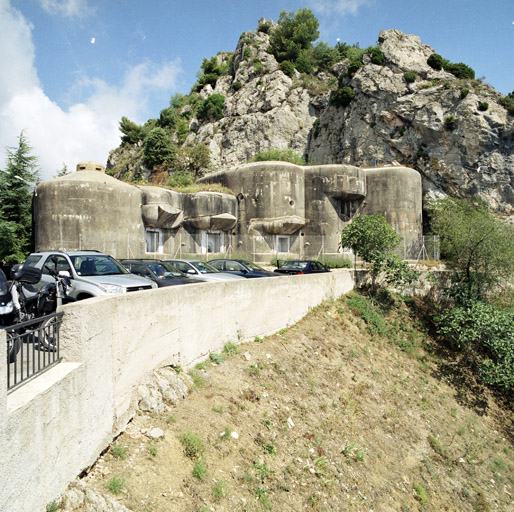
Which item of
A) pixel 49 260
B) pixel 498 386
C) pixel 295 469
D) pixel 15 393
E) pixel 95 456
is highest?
pixel 49 260

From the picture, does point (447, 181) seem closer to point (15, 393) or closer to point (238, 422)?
point (238, 422)

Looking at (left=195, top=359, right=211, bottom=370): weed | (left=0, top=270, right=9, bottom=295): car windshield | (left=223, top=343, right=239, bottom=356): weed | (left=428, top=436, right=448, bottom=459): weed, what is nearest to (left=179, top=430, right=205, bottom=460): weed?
(left=195, top=359, right=211, bottom=370): weed

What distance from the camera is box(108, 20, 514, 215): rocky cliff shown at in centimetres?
2791

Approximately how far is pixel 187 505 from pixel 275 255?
22287 mm

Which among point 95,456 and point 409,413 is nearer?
point 95,456

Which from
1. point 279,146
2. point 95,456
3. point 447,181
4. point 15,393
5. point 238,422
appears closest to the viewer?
point 15,393

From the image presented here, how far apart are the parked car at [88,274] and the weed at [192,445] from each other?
129 inches

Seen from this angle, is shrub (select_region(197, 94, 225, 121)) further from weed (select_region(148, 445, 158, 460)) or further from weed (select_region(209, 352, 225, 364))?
weed (select_region(148, 445, 158, 460))

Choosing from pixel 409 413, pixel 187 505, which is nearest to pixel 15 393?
pixel 187 505

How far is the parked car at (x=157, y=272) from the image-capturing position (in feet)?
35.0

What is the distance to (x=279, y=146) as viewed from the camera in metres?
45.5

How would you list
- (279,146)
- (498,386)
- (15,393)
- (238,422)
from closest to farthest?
(15,393)
(238,422)
(498,386)
(279,146)

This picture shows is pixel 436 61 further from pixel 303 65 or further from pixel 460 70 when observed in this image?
pixel 303 65

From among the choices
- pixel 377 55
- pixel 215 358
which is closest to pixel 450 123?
pixel 377 55
